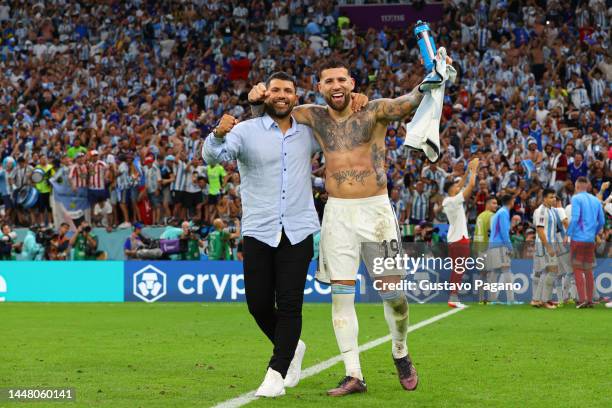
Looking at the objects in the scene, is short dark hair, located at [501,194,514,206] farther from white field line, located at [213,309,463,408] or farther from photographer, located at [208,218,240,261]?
photographer, located at [208,218,240,261]

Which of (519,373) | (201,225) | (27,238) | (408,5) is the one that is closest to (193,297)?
(201,225)

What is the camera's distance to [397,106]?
8.30 meters

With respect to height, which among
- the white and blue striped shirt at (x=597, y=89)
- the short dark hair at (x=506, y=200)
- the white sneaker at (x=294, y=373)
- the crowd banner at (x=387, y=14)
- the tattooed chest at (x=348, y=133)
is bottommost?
the white sneaker at (x=294, y=373)

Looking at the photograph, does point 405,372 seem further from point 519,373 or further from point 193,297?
point 193,297

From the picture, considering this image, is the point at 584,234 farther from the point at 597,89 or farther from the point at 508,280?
the point at 597,89

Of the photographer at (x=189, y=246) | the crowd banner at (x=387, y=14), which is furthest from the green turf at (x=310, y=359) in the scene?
the crowd banner at (x=387, y=14)

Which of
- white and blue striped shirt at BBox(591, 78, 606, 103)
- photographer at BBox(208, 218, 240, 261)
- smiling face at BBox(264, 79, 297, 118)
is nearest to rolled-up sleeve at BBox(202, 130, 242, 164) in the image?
smiling face at BBox(264, 79, 297, 118)

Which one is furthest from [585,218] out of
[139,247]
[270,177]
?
[270,177]

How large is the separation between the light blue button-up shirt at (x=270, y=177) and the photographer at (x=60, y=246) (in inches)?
667

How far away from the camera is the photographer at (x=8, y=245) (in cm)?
2458

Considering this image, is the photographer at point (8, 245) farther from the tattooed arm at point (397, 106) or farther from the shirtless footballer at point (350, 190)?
the tattooed arm at point (397, 106)

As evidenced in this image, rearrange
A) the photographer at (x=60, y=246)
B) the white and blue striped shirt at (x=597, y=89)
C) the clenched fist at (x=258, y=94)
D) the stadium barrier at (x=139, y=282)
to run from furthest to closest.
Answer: the white and blue striped shirt at (x=597, y=89) < the photographer at (x=60, y=246) < the stadium barrier at (x=139, y=282) < the clenched fist at (x=258, y=94)

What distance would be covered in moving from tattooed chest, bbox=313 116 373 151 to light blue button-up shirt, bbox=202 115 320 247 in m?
0.29

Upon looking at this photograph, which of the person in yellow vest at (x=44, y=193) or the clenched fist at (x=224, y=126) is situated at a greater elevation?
the clenched fist at (x=224, y=126)
